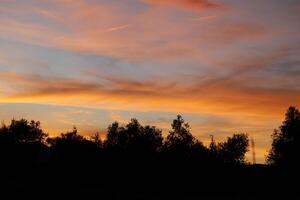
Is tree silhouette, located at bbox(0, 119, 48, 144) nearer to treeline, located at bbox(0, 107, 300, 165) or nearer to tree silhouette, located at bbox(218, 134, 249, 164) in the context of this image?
treeline, located at bbox(0, 107, 300, 165)

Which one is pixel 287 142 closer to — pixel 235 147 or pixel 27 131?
pixel 235 147

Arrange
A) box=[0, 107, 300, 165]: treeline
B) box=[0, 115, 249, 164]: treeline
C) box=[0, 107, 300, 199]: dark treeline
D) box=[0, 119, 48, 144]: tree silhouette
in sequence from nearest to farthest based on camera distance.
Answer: box=[0, 107, 300, 199]: dark treeline, box=[0, 107, 300, 165]: treeline, box=[0, 115, 249, 164]: treeline, box=[0, 119, 48, 144]: tree silhouette

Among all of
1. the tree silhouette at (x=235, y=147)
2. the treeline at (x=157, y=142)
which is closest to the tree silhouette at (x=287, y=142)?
the treeline at (x=157, y=142)

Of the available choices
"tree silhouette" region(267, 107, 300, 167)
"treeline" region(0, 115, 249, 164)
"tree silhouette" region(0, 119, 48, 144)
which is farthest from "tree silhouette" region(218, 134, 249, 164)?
"tree silhouette" region(0, 119, 48, 144)

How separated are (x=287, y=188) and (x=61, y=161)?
33.1 meters

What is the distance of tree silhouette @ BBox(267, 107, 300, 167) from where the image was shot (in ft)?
351

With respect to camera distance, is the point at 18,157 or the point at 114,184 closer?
the point at 114,184

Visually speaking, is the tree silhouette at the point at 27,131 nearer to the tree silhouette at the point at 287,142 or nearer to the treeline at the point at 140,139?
the treeline at the point at 140,139

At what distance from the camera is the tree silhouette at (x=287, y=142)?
351 feet

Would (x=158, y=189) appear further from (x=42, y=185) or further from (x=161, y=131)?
(x=161, y=131)

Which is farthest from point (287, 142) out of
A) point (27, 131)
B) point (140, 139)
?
point (27, 131)

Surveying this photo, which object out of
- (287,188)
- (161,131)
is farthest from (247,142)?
(287,188)

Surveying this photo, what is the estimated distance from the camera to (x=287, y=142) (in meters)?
114

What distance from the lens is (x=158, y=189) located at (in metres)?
70.3
